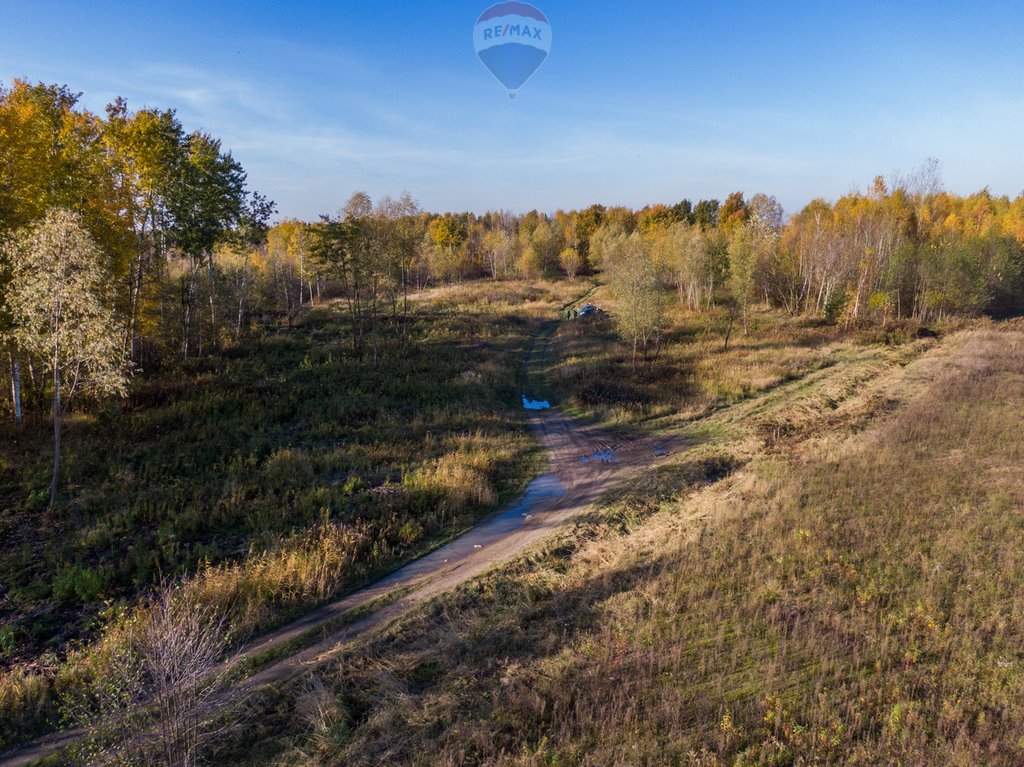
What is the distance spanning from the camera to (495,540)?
15.0 metres

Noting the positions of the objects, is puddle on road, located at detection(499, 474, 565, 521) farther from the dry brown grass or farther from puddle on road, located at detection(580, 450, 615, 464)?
the dry brown grass

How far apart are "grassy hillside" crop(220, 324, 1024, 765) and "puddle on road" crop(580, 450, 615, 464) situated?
5058 mm

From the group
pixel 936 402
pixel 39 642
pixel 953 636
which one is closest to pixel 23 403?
pixel 39 642

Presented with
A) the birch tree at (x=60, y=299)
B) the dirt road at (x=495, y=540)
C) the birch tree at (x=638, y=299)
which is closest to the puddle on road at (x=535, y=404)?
the dirt road at (x=495, y=540)

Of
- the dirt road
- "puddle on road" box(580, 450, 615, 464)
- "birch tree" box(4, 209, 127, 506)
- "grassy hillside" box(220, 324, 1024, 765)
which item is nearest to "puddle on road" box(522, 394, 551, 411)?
the dirt road

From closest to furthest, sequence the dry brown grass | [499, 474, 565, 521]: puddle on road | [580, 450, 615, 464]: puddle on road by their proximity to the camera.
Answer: [499, 474, 565, 521]: puddle on road < [580, 450, 615, 464]: puddle on road < the dry brown grass

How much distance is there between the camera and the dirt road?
960cm

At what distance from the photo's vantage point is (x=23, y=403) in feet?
72.3

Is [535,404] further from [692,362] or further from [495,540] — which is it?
[495,540]

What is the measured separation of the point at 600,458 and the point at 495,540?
27.5 ft

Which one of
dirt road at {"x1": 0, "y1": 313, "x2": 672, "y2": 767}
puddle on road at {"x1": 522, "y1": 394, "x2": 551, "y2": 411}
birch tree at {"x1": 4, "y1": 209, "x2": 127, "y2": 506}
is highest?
birch tree at {"x1": 4, "y1": 209, "x2": 127, "y2": 506}

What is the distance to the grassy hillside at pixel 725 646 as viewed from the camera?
7.07 meters

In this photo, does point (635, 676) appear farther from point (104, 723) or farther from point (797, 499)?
point (797, 499)

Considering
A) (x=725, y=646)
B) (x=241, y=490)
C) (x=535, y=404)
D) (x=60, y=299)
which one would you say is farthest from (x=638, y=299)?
(x=60, y=299)
